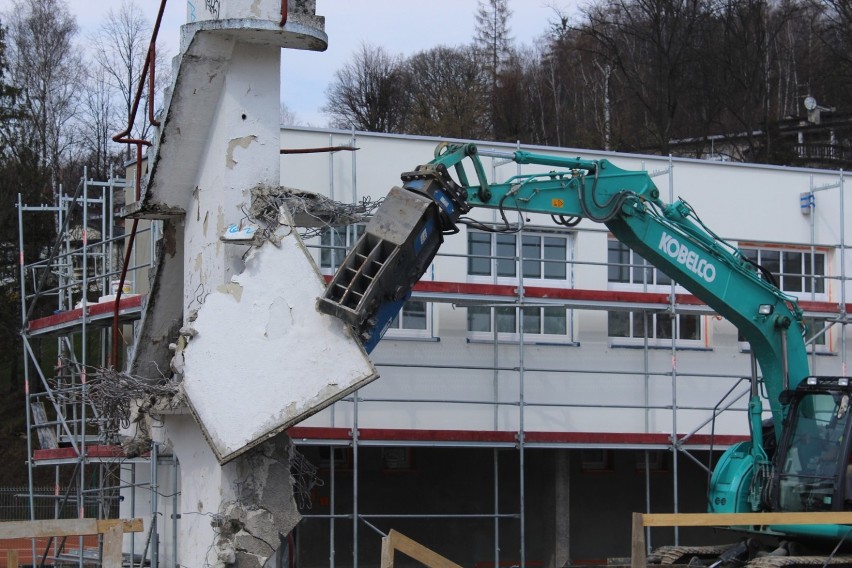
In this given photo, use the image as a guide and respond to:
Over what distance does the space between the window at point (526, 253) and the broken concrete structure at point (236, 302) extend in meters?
8.41

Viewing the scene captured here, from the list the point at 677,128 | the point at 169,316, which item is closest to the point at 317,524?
the point at 169,316

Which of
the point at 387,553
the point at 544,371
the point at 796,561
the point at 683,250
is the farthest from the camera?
the point at 544,371

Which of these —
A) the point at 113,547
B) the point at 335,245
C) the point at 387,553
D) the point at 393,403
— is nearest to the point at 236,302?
the point at 113,547

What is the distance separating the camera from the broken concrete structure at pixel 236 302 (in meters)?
7.22

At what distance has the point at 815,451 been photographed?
1128 cm

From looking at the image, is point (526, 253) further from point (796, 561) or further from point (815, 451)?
point (796, 561)

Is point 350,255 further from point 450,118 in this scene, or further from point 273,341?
point 450,118

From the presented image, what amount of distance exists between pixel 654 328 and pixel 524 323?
198cm

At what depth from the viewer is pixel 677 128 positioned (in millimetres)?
43375

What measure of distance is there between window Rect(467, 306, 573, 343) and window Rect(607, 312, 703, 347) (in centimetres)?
72

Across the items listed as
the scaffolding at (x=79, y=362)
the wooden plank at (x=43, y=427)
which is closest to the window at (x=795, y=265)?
the scaffolding at (x=79, y=362)

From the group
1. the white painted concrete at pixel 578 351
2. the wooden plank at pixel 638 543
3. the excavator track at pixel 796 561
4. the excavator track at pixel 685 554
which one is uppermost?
the white painted concrete at pixel 578 351

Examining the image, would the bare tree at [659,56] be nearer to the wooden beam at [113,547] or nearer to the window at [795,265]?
the window at [795,265]

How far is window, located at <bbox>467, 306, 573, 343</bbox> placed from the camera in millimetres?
15867
